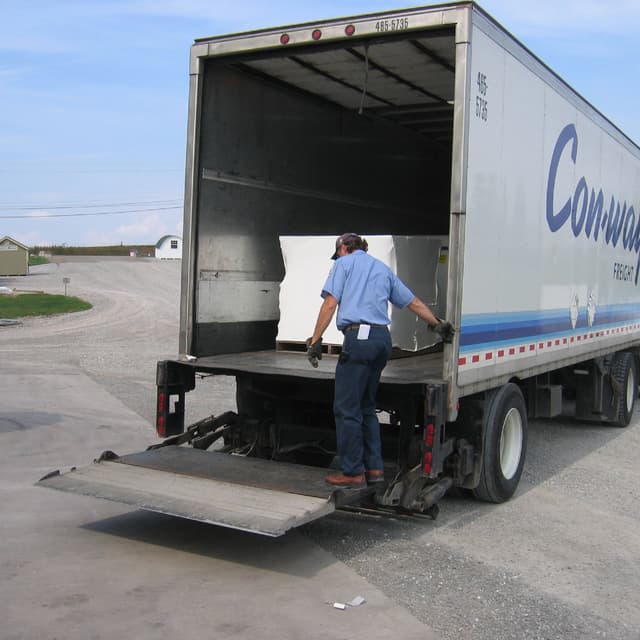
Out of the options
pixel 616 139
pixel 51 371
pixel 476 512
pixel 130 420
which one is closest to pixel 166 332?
pixel 51 371

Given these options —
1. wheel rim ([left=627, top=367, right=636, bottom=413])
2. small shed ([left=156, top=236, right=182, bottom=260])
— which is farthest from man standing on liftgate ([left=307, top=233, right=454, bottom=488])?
small shed ([left=156, top=236, right=182, bottom=260])

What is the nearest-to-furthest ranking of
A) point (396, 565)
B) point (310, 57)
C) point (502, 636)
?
point (502, 636) < point (396, 565) < point (310, 57)

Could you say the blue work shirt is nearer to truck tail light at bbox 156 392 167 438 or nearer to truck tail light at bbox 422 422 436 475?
truck tail light at bbox 422 422 436 475

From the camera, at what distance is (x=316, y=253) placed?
7852mm

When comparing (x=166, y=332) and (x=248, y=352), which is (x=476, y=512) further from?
(x=166, y=332)

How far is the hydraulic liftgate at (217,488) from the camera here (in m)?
5.36

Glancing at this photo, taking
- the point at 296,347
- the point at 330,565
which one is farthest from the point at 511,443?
the point at 330,565

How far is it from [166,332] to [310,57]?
19.4 metres

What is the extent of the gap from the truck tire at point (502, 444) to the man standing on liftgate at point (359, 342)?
1.14 metres

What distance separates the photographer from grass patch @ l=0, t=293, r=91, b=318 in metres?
30.8

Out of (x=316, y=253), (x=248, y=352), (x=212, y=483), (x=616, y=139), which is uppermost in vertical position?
(x=616, y=139)

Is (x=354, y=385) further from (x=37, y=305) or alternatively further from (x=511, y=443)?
(x=37, y=305)

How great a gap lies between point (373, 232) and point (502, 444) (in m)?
3.48

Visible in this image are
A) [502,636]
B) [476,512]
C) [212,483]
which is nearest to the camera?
[502,636]
